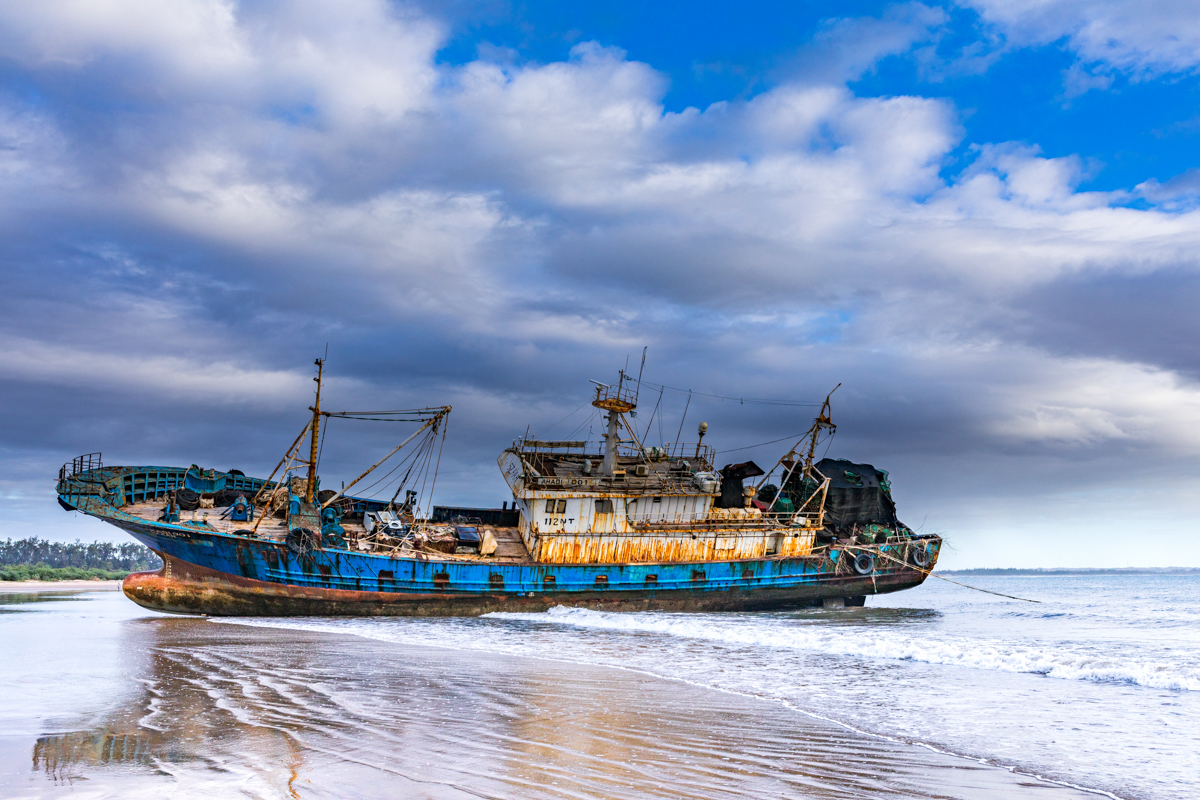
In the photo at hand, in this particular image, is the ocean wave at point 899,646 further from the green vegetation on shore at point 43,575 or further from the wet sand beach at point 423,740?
the green vegetation on shore at point 43,575

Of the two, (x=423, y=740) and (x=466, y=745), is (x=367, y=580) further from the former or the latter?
(x=466, y=745)

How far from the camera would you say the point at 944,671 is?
15.5 meters

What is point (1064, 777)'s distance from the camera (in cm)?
762

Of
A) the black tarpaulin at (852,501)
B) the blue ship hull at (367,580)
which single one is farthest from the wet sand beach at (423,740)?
the black tarpaulin at (852,501)

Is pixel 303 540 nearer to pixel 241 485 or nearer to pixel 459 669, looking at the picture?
pixel 241 485

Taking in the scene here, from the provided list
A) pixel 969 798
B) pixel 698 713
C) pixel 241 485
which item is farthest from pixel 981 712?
pixel 241 485

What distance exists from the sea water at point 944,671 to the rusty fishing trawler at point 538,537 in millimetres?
1485

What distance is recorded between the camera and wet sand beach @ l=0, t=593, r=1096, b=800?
6203 millimetres

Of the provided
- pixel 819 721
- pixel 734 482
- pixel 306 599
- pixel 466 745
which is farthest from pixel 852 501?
pixel 466 745

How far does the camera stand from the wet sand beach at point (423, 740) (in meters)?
6.20

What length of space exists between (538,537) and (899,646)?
51.9ft

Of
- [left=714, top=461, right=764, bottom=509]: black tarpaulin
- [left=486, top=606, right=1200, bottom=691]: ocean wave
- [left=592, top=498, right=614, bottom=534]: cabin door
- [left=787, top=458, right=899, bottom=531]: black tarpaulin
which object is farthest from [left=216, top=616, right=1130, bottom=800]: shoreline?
[left=787, top=458, right=899, bottom=531]: black tarpaulin

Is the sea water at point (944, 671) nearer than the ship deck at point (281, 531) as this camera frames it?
Yes

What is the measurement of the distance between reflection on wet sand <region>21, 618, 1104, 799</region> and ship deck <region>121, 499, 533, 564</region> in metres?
15.3
